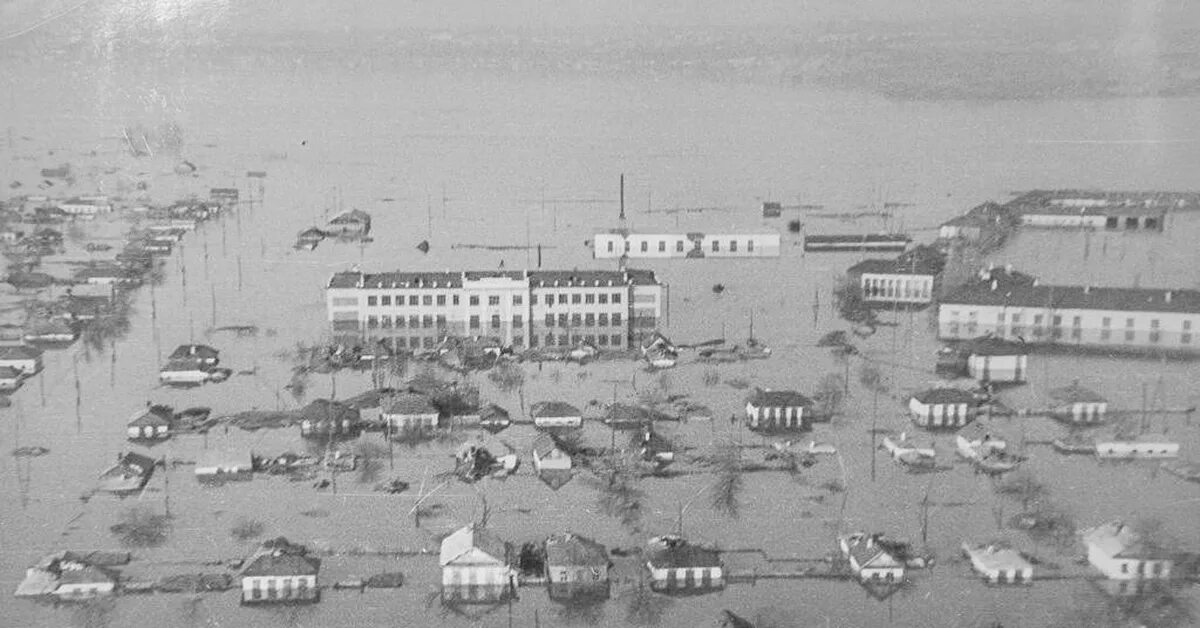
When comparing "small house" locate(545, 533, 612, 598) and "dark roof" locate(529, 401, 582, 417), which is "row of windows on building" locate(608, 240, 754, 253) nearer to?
"dark roof" locate(529, 401, 582, 417)

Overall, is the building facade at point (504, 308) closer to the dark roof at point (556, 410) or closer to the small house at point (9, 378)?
the dark roof at point (556, 410)

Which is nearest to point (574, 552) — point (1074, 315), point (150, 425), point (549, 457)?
point (549, 457)

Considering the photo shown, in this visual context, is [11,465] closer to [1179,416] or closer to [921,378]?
[921,378]

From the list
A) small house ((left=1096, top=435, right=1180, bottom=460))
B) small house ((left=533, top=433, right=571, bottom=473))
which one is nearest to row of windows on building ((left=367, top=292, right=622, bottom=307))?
small house ((left=533, top=433, right=571, bottom=473))

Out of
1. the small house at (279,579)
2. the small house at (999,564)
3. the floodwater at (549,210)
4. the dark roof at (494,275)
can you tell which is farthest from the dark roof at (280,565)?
the small house at (999,564)

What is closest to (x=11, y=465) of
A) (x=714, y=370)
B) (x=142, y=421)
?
(x=142, y=421)

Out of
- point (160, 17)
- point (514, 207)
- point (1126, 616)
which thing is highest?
point (160, 17)

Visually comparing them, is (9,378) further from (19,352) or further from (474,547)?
(474,547)

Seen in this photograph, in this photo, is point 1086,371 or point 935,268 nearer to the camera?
point 1086,371
